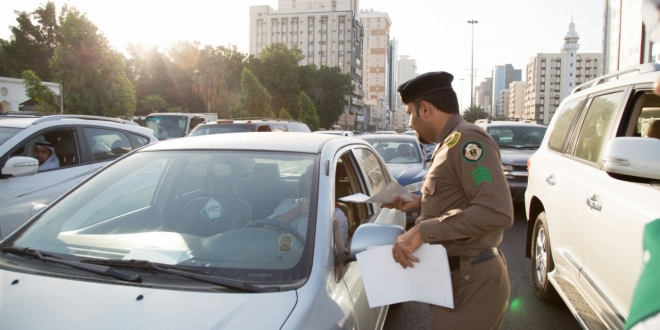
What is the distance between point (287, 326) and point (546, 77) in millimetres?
172257

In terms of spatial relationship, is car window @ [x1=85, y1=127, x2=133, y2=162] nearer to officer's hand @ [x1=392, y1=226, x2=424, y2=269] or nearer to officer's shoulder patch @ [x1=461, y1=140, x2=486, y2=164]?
officer's hand @ [x1=392, y1=226, x2=424, y2=269]

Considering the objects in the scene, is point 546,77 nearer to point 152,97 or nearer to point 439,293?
point 152,97

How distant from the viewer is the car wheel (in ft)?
14.1

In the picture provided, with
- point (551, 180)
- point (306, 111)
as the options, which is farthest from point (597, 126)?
point (306, 111)

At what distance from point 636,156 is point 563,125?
8.54 feet

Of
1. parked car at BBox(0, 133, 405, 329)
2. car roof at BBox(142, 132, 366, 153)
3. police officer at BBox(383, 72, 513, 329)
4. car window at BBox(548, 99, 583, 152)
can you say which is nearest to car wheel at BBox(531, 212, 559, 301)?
car window at BBox(548, 99, 583, 152)

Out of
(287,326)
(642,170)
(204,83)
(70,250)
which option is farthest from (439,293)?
(204,83)

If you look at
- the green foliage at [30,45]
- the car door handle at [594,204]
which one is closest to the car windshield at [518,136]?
the car door handle at [594,204]

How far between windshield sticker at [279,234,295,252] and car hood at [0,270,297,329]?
37 centimetres

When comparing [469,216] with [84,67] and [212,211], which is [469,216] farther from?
[84,67]

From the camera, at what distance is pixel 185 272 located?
2.12 metres

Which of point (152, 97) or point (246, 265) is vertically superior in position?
point (152, 97)

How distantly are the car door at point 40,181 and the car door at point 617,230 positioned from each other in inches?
157

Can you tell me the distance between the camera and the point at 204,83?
59906 millimetres
